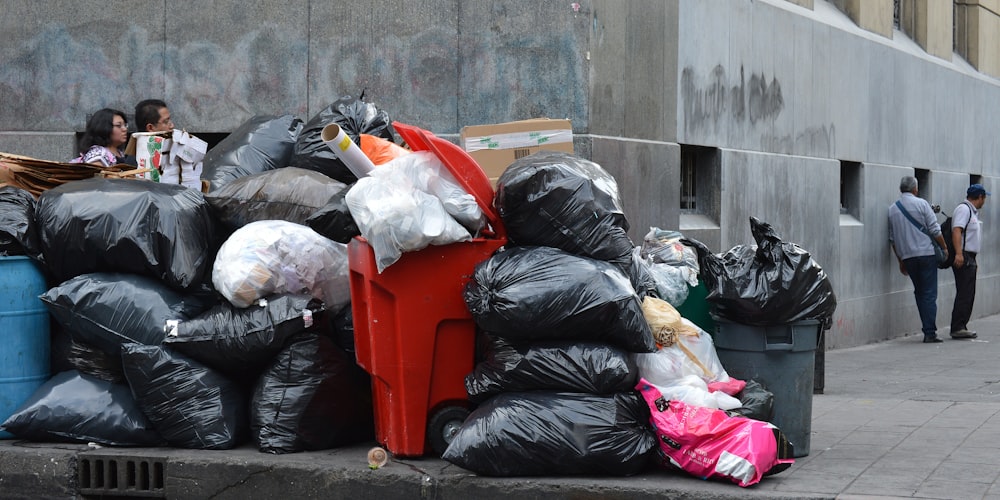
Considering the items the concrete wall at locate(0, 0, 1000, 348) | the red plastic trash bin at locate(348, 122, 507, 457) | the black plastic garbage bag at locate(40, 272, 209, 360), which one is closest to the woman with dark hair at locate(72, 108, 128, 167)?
the concrete wall at locate(0, 0, 1000, 348)

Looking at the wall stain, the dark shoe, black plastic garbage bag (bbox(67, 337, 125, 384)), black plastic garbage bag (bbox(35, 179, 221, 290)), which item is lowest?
the dark shoe

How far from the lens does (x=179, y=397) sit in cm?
579

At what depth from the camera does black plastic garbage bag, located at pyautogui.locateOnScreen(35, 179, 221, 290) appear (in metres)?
6.02

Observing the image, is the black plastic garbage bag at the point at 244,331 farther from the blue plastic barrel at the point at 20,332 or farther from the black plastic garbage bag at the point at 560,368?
the black plastic garbage bag at the point at 560,368

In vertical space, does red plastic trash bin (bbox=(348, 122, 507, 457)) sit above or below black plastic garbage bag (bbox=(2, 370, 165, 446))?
above

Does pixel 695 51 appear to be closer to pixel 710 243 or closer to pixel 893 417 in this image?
pixel 710 243

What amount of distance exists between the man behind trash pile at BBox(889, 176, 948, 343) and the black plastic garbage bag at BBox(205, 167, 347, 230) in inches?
330

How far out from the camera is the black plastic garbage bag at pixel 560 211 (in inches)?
216

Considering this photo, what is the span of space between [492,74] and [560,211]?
272 cm

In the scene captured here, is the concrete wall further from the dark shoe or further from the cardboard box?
the dark shoe

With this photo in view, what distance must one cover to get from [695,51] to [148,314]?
16.5 ft

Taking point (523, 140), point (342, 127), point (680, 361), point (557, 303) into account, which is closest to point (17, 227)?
point (342, 127)

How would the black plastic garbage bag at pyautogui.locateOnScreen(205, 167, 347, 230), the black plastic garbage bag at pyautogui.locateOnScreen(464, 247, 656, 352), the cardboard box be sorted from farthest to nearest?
1. the cardboard box
2. the black plastic garbage bag at pyautogui.locateOnScreen(205, 167, 347, 230)
3. the black plastic garbage bag at pyautogui.locateOnScreen(464, 247, 656, 352)

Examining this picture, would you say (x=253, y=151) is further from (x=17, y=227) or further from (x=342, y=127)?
(x=17, y=227)
